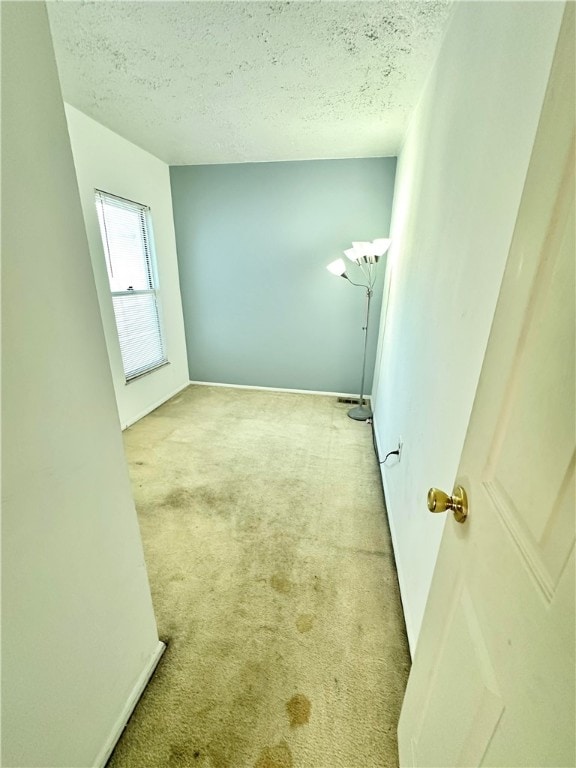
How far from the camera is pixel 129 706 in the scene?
100 centimetres

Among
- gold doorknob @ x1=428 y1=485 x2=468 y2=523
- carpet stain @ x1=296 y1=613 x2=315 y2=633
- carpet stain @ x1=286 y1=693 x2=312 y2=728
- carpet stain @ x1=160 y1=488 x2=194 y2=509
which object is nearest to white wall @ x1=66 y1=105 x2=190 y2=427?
carpet stain @ x1=160 y1=488 x2=194 y2=509

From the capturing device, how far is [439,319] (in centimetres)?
122

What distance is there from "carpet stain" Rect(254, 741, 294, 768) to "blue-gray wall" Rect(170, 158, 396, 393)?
121 inches

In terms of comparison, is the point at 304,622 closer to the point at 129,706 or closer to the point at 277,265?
the point at 129,706

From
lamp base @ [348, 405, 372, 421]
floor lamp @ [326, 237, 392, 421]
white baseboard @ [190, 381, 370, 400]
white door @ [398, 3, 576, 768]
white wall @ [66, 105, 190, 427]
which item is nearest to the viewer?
white door @ [398, 3, 576, 768]

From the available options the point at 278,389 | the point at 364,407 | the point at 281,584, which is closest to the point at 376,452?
the point at 364,407

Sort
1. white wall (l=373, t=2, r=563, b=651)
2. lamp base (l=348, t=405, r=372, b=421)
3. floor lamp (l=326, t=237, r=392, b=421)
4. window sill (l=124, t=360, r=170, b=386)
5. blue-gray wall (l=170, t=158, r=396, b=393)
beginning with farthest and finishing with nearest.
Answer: lamp base (l=348, t=405, r=372, b=421) < blue-gray wall (l=170, t=158, r=396, b=393) < window sill (l=124, t=360, r=170, b=386) < floor lamp (l=326, t=237, r=392, b=421) < white wall (l=373, t=2, r=563, b=651)

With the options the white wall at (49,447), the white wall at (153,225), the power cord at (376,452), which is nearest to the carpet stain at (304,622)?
the white wall at (49,447)

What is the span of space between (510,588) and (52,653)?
986mm

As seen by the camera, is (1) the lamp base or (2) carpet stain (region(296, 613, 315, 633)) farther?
(1) the lamp base

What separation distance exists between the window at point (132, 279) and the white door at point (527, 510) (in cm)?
300

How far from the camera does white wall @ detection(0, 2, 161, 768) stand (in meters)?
0.55

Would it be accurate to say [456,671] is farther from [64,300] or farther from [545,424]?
[64,300]

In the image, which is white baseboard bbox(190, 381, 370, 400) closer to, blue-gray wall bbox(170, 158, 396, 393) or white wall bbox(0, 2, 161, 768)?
blue-gray wall bbox(170, 158, 396, 393)
